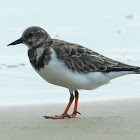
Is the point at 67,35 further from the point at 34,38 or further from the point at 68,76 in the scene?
the point at 68,76

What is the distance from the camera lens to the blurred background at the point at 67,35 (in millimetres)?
7949

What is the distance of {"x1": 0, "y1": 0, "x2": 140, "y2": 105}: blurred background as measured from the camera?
795cm

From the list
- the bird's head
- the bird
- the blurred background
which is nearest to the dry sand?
the bird

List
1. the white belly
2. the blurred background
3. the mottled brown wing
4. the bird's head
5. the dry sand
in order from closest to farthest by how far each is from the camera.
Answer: the dry sand < the white belly < the mottled brown wing < the bird's head < the blurred background

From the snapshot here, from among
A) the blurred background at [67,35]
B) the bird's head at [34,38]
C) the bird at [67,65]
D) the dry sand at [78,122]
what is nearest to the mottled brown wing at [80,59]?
the bird at [67,65]

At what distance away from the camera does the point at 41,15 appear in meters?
14.7

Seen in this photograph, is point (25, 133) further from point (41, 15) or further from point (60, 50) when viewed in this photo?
point (41, 15)

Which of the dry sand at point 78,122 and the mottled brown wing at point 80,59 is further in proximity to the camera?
the mottled brown wing at point 80,59

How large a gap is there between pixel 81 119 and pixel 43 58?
34.4 inches

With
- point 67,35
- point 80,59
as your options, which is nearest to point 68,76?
point 80,59

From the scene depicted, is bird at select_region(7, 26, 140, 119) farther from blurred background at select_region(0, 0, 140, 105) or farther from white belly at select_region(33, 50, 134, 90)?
blurred background at select_region(0, 0, 140, 105)

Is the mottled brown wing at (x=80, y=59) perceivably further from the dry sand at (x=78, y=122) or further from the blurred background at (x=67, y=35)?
the blurred background at (x=67, y=35)

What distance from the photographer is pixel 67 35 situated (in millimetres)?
12195

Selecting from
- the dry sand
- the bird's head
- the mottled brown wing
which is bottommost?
the dry sand
